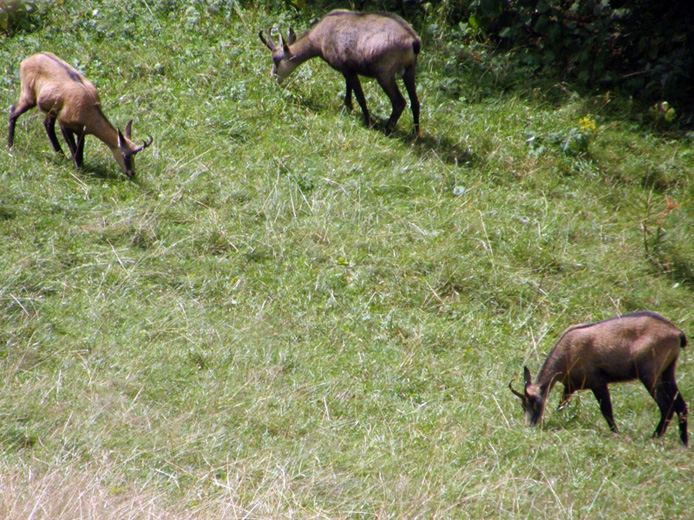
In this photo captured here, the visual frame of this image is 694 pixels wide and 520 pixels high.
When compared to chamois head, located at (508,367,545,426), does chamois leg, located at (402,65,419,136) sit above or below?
above

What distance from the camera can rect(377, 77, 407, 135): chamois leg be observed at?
802 centimetres

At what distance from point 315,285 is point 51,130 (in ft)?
10.6

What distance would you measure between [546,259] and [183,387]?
337 cm

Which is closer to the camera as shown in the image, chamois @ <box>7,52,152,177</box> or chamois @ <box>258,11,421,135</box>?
chamois @ <box>7,52,152,177</box>

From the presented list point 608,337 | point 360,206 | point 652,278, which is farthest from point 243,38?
point 608,337

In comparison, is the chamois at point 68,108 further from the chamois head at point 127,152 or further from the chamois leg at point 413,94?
the chamois leg at point 413,94

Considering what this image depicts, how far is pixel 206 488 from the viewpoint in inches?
162

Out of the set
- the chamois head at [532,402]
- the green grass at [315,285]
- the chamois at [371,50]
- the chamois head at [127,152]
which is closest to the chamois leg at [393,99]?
the chamois at [371,50]

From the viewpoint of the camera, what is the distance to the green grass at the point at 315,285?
4301 mm

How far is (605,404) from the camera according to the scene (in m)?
4.90

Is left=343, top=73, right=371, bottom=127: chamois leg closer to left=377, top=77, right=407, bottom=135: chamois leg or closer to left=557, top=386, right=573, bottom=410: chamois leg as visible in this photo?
left=377, top=77, right=407, bottom=135: chamois leg

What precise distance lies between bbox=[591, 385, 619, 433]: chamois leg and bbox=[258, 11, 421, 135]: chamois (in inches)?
160

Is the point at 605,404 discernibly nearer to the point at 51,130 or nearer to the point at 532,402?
the point at 532,402

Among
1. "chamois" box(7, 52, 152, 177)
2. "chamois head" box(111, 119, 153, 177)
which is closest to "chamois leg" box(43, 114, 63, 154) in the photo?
"chamois" box(7, 52, 152, 177)
